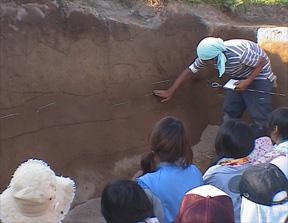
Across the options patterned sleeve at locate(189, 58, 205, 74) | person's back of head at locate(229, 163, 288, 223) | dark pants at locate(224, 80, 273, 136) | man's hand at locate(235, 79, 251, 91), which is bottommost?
dark pants at locate(224, 80, 273, 136)

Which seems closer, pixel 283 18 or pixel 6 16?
pixel 6 16

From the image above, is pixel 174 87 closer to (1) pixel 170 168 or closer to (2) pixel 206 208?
(1) pixel 170 168

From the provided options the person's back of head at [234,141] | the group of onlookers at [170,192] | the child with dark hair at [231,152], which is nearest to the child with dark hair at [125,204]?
the group of onlookers at [170,192]

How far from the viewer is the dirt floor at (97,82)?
4445mm

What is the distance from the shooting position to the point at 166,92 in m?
5.29

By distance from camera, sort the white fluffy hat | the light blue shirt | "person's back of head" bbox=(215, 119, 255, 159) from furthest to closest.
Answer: "person's back of head" bbox=(215, 119, 255, 159)
the light blue shirt
the white fluffy hat

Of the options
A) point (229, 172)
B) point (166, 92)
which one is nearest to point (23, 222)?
point (229, 172)

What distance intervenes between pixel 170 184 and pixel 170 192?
4 centimetres

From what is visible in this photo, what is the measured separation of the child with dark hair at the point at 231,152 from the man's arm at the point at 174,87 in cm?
212

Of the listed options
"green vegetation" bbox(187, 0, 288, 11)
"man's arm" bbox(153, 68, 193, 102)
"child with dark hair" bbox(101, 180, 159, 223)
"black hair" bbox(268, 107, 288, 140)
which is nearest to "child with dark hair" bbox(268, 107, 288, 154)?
"black hair" bbox(268, 107, 288, 140)

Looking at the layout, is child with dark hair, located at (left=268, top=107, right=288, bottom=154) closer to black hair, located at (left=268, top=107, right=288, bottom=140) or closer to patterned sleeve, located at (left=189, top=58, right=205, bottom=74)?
black hair, located at (left=268, top=107, right=288, bottom=140)

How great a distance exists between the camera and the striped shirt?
4969 mm

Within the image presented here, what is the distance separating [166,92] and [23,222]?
10.6ft

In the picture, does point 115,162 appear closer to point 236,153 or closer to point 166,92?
point 166,92
